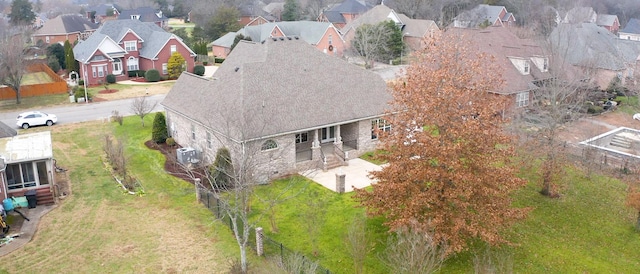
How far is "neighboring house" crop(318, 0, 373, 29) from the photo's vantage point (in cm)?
10981

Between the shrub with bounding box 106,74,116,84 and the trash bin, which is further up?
the shrub with bounding box 106,74,116,84

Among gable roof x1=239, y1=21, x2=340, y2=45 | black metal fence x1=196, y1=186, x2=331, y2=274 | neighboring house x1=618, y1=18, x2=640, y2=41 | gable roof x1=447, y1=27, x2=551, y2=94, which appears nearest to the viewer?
black metal fence x1=196, y1=186, x2=331, y2=274

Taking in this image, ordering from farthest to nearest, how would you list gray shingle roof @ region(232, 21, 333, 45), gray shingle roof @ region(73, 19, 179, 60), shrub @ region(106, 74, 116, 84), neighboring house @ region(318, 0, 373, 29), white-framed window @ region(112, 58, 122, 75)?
1. neighboring house @ region(318, 0, 373, 29)
2. gray shingle roof @ region(232, 21, 333, 45)
3. white-framed window @ region(112, 58, 122, 75)
4. gray shingle roof @ region(73, 19, 179, 60)
5. shrub @ region(106, 74, 116, 84)

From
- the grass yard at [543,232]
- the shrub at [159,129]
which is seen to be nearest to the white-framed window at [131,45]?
the shrub at [159,129]

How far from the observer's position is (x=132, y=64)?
208 ft

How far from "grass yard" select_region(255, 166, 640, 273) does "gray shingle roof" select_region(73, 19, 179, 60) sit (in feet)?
134

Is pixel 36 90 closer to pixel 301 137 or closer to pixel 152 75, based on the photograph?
pixel 152 75

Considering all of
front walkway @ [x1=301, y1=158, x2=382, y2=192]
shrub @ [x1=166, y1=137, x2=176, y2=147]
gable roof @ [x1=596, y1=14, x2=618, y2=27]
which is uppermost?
gable roof @ [x1=596, y1=14, x2=618, y2=27]

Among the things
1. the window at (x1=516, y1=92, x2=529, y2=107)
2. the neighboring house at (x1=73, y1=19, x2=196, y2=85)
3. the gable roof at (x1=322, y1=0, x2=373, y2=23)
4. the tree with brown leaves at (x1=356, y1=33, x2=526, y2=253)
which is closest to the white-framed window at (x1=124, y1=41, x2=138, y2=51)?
the neighboring house at (x1=73, y1=19, x2=196, y2=85)

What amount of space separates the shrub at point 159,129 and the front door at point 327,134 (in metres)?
11.0

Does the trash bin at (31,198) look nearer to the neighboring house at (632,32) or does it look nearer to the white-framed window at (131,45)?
the white-framed window at (131,45)

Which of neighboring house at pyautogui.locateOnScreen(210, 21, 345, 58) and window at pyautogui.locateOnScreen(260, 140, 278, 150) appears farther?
neighboring house at pyautogui.locateOnScreen(210, 21, 345, 58)

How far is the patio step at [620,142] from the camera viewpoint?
35812mm

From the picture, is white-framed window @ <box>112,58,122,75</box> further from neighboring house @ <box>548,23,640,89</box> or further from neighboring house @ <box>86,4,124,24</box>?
neighboring house @ <box>86,4,124,24</box>
